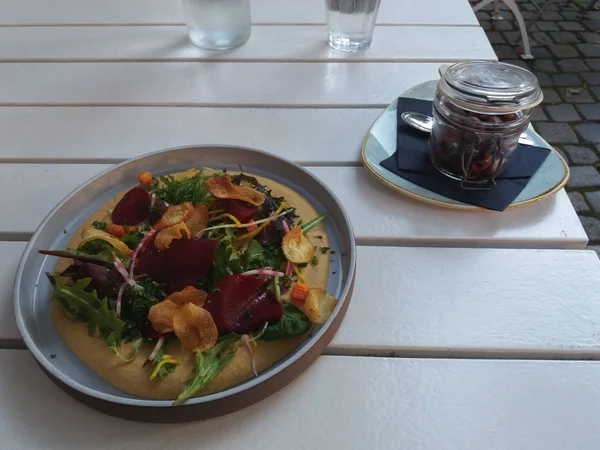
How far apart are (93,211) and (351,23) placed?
75 centimetres

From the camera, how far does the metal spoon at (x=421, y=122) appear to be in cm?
90

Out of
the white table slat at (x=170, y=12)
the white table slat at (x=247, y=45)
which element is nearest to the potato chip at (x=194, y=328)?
the white table slat at (x=247, y=45)

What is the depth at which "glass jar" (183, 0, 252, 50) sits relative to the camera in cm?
117

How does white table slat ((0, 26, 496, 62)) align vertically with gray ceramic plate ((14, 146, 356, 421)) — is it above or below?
above

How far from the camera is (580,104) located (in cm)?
228

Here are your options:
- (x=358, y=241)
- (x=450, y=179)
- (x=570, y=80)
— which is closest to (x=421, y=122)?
(x=450, y=179)

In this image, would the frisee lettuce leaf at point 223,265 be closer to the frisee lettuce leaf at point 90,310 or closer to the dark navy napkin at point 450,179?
the frisee lettuce leaf at point 90,310

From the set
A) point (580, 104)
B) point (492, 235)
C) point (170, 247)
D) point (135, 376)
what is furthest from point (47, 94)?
point (580, 104)

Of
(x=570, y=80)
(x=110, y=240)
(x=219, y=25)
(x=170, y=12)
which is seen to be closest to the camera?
(x=110, y=240)

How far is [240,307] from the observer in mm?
580

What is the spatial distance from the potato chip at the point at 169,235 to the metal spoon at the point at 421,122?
18.4 inches

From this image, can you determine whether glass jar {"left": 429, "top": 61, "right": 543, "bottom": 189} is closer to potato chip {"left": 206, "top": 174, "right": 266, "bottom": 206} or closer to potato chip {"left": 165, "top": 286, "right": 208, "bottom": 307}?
potato chip {"left": 206, "top": 174, "right": 266, "bottom": 206}

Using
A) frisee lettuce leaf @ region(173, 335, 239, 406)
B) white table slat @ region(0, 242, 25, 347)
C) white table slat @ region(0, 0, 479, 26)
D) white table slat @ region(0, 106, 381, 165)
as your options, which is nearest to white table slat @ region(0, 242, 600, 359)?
white table slat @ region(0, 242, 25, 347)

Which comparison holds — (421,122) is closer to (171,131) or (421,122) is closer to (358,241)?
(358,241)
